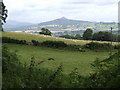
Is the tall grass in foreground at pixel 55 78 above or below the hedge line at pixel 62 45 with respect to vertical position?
above

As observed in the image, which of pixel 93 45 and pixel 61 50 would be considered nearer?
pixel 61 50

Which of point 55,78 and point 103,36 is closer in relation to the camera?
point 55,78

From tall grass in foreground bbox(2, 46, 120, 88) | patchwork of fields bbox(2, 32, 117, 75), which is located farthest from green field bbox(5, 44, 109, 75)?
tall grass in foreground bbox(2, 46, 120, 88)

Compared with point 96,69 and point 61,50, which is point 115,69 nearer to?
point 96,69

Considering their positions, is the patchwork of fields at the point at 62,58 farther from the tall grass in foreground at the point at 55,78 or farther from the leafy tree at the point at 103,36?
the leafy tree at the point at 103,36

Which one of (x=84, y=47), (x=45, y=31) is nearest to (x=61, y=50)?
(x=84, y=47)

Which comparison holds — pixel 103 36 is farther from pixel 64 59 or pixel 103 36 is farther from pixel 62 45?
pixel 64 59

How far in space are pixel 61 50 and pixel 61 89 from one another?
32.9 m

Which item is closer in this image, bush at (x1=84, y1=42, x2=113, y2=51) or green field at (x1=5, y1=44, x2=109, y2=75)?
green field at (x1=5, y1=44, x2=109, y2=75)

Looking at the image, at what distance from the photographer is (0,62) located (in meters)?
5.85

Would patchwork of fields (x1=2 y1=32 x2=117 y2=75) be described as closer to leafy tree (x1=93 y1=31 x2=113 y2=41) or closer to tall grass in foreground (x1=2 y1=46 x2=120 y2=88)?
tall grass in foreground (x1=2 y1=46 x2=120 y2=88)

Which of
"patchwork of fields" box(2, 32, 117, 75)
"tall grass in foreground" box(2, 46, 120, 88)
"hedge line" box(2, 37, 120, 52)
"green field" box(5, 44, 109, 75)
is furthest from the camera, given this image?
"hedge line" box(2, 37, 120, 52)

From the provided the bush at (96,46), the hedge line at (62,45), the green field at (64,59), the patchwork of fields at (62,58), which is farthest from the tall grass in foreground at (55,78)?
the bush at (96,46)

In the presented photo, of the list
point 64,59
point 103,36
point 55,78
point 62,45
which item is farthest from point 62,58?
point 103,36
